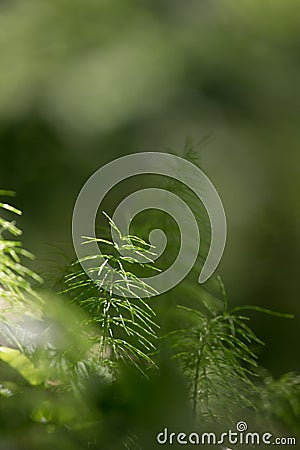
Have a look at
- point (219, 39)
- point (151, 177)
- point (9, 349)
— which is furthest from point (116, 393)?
point (219, 39)

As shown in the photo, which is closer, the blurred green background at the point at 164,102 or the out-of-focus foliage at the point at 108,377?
the out-of-focus foliage at the point at 108,377

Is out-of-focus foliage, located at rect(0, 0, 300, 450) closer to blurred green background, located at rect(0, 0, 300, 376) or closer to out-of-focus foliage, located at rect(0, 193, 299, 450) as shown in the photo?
blurred green background, located at rect(0, 0, 300, 376)

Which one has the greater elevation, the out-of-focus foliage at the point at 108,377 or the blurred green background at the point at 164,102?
the blurred green background at the point at 164,102

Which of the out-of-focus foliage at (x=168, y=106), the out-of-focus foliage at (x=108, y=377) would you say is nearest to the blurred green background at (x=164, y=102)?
the out-of-focus foliage at (x=168, y=106)

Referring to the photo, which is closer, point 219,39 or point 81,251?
point 81,251

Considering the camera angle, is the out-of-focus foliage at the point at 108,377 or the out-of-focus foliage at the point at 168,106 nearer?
the out-of-focus foliage at the point at 108,377

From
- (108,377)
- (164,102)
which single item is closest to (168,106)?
(164,102)

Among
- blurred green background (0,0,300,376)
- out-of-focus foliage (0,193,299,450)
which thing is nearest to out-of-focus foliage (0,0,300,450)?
blurred green background (0,0,300,376)

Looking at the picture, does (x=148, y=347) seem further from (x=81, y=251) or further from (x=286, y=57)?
(x=286, y=57)

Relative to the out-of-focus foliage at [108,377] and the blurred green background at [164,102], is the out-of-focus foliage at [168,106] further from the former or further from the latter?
the out-of-focus foliage at [108,377]
